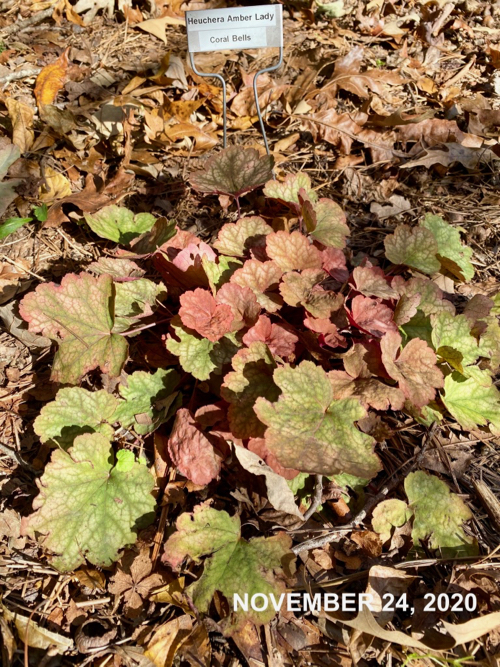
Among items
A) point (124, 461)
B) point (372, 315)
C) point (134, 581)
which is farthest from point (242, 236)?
point (134, 581)

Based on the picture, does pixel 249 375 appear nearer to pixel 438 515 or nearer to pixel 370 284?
pixel 370 284

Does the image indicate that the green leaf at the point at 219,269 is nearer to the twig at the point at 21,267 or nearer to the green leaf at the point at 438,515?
the twig at the point at 21,267

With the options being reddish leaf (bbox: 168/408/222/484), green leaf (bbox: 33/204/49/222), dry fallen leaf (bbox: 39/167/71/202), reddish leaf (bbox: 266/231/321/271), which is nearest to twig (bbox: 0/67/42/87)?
dry fallen leaf (bbox: 39/167/71/202)

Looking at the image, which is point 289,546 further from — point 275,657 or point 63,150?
point 63,150

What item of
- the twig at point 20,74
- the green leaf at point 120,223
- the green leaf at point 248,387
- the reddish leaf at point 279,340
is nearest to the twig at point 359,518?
the green leaf at point 248,387

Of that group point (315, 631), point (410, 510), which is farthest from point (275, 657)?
point (410, 510)

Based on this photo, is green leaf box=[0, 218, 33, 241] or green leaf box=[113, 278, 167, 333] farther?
green leaf box=[0, 218, 33, 241]

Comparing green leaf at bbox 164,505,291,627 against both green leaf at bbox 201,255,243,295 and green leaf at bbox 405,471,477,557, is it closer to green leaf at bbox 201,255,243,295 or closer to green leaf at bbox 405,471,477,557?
green leaf at bbox 405,471,477,557
